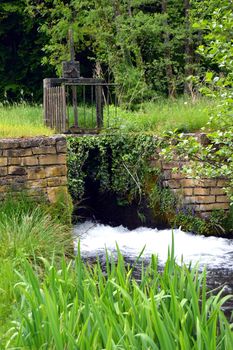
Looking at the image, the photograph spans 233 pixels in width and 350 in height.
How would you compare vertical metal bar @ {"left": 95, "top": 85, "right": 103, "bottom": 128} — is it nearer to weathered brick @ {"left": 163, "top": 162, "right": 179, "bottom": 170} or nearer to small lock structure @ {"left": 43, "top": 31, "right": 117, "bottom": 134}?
small lock structure @ {"left": 43, "top": 31, "right": 117, "bottom": 134}

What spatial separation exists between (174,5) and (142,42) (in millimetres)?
2045

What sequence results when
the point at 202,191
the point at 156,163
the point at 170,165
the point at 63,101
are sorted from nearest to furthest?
1. the point at 202,191
2. the point at 170,165
3. the point at 156,163
4. the point at 63,101

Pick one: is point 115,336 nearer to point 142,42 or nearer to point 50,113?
point 50,113

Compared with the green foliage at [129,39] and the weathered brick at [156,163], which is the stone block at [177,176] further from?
the green foliage at [129,39]

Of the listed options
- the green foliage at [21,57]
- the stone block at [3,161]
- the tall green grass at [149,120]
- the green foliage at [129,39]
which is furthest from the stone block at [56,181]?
the green foliage at [21,57]

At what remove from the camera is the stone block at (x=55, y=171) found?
686 cm

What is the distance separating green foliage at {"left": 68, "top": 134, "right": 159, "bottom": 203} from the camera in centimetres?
886

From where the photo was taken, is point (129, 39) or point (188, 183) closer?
point (188, 183)

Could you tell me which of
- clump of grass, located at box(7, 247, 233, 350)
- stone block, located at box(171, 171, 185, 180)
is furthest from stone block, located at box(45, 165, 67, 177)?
clump of grass, located at box(7, 247, 233, 350)

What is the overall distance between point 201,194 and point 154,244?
3.17 feet

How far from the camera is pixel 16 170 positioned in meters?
6.76

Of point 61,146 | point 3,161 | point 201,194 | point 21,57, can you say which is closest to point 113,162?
point 201,194

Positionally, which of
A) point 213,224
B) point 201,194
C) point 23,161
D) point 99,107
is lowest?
point 213,224

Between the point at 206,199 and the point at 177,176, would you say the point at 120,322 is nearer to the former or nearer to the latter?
the point at 206,199
